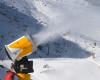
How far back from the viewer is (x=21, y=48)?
730 cm

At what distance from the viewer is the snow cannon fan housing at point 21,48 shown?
724cm

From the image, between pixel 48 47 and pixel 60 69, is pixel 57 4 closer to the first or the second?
pixel 48 47

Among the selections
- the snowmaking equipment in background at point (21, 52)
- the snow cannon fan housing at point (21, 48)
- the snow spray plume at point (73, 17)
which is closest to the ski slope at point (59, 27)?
the snow spray plume at point (73, 17)

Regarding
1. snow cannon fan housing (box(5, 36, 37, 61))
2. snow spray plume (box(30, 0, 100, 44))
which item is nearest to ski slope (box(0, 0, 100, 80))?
snow spray plume (box(30, 0, 100, 44))

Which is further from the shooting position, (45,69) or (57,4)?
(57,4)

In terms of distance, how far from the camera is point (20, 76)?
25.2 feet

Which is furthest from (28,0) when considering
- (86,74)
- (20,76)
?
(20,76)

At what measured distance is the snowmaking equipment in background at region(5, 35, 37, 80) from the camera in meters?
7.26

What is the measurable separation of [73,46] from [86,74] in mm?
16802

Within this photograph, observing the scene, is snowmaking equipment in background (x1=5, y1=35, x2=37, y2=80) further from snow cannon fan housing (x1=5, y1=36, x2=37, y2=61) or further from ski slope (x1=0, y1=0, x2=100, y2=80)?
ski slope (x1=0, y1=0, x2=100, y2=80)

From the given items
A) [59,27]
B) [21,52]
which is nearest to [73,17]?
[59,27]

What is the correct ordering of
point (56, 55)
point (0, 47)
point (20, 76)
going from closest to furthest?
point (20, 76)
point (0, 47)
point (56, 55)

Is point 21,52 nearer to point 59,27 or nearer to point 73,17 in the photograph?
point 59,27

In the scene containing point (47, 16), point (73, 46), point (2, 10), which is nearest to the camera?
point (73, 46)
